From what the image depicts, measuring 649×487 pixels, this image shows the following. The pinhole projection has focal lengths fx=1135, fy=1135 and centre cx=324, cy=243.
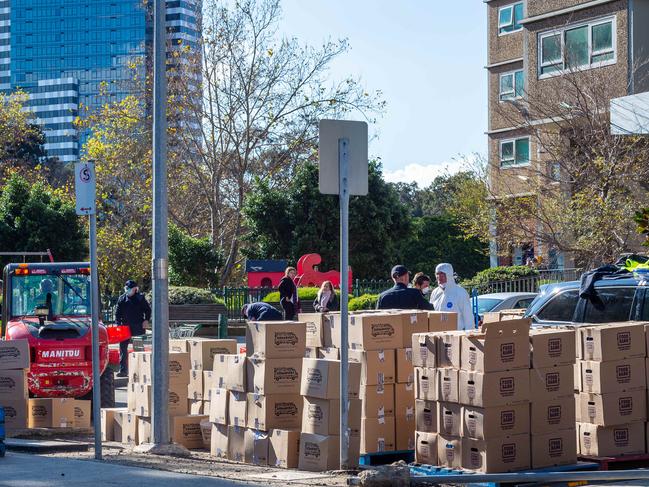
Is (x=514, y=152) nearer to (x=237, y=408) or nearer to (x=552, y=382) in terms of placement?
(x=237, y=408)

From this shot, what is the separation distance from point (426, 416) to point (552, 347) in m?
1.29

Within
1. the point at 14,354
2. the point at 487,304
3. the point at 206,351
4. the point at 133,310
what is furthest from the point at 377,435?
the point at 487,304

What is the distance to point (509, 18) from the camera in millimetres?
47469

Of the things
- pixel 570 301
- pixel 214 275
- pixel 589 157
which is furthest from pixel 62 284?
pixel 214 275

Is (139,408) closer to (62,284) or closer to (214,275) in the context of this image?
(62,284)

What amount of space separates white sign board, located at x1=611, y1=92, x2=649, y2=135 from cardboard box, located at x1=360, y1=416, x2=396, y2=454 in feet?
26.9

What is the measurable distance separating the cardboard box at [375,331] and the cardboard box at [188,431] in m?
2.57

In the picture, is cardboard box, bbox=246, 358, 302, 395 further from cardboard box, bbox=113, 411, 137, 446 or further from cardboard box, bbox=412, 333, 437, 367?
cardboard box, bbox=113, 411, 137, 446

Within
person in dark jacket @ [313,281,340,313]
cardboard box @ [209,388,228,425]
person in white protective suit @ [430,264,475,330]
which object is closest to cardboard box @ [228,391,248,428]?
cardboard box @ [209,388,228,425]

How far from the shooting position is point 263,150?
1623 inches

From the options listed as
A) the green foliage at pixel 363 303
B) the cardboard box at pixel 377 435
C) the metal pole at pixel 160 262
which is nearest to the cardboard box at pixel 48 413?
the metal pole at pixel 160 262

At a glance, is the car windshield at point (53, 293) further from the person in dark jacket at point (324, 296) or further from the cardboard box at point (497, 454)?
the cardboard box at point (497, 454)

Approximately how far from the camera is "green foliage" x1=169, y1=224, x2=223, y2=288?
125 feet

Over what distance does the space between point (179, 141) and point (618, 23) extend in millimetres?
15986
